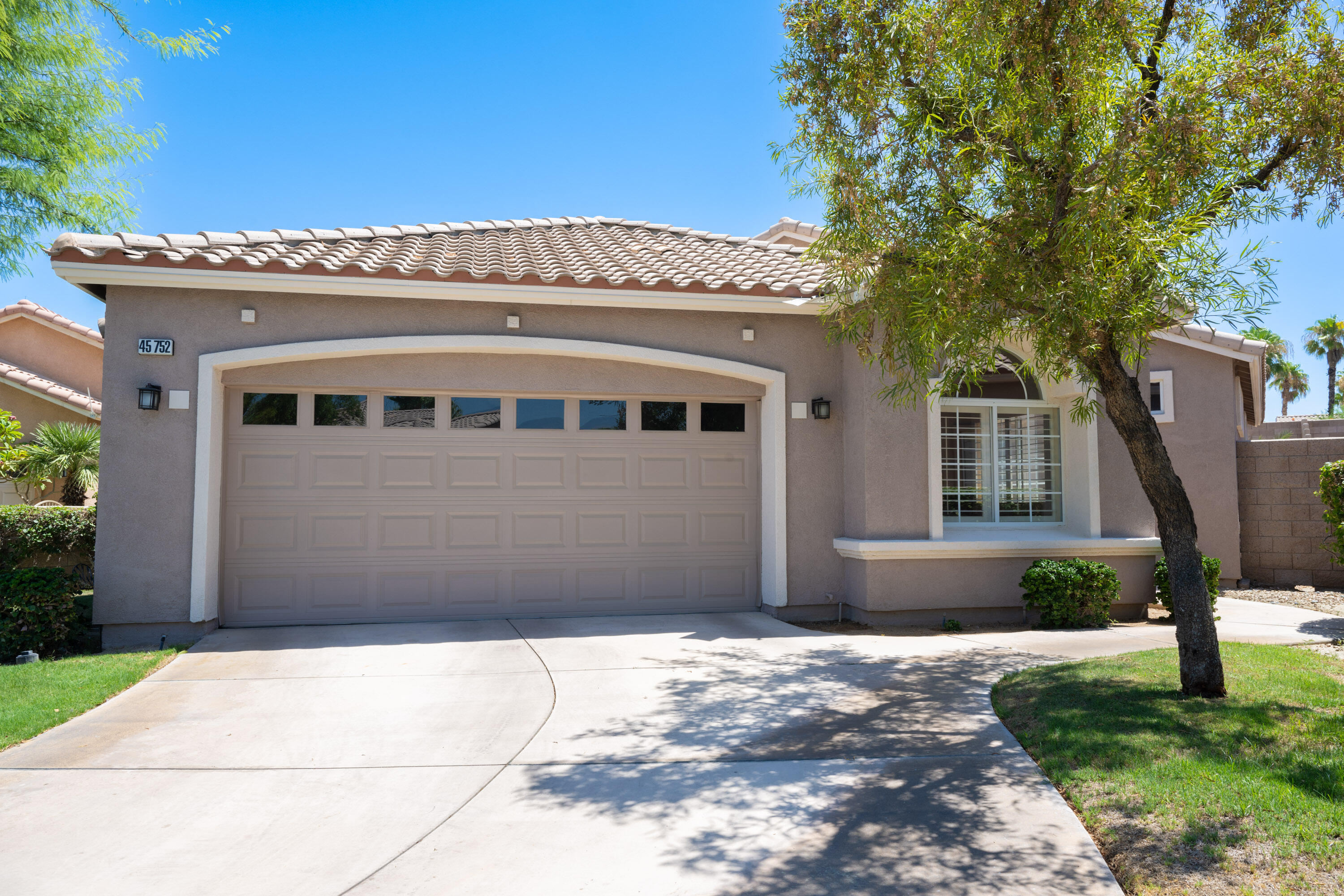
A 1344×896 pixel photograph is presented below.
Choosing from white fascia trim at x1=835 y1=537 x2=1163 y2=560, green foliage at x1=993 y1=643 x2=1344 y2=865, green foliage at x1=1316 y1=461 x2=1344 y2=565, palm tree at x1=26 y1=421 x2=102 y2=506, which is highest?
palm tree at x1=26 y1=421 x2=102 y2=506

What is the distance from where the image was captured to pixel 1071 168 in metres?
5.03

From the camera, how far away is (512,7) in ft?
41.1

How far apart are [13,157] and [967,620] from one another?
1338 centimetres

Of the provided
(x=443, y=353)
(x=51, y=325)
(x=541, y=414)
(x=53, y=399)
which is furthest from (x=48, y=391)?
(x=541, y=414)

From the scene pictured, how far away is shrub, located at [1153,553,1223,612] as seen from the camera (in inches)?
371

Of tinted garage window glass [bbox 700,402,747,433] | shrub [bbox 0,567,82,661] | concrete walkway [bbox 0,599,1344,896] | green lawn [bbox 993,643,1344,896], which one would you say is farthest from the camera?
tinted garage window glass [bbox 700,402,747,433]

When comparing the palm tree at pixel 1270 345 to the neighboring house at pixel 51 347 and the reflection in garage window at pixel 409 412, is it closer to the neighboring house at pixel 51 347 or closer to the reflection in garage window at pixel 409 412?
the reflection in garage window at pixel 409 412

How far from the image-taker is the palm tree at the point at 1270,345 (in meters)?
5.07

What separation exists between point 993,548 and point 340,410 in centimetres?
722

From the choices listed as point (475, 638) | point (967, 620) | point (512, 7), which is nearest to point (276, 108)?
point (512, 7)

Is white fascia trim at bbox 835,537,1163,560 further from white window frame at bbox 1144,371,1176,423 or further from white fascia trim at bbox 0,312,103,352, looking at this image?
white fascia trim at bbox 0,312,103,352

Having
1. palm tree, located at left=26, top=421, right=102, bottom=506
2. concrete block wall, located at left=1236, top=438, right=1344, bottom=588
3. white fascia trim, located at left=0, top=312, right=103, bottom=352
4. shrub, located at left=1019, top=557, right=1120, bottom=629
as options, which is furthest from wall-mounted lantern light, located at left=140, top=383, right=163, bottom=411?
white fascia trim, located at left=0, top=312, right=103, bottom=352

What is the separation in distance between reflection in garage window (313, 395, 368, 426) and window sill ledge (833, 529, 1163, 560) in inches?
213

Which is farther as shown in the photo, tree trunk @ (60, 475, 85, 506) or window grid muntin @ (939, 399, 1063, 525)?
tree trunk @ (60, 475, 85, 506)
